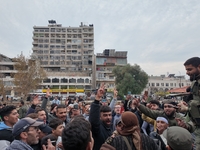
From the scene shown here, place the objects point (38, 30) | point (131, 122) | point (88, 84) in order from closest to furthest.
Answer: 1. point (131, 122)
2. point (88, 84)
3. point (38, 30)

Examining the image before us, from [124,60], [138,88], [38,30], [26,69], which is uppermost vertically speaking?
[38,30]

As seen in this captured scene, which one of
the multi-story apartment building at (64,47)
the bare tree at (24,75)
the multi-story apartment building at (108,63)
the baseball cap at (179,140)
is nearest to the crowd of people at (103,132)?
the baseball cap at (179,140)

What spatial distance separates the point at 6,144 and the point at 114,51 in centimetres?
6636

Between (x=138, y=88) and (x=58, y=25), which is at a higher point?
(x=58, y=25)

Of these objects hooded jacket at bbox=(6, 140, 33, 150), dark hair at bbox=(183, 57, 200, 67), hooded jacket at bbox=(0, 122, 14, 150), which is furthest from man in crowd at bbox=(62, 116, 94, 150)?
dark hair at bbox=(183, 57, 200, 67)

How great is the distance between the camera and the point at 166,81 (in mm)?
74625

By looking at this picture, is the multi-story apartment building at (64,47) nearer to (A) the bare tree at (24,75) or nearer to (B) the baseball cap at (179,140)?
(A) the bare tree at (24,75)

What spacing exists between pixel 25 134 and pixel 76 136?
4.29 ft

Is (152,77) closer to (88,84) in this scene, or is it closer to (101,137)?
(88,84)

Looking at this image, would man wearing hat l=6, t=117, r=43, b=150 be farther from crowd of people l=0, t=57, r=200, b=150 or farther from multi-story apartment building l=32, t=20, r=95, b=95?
multi-story apartment building l=32, t=20, r=95, b=95

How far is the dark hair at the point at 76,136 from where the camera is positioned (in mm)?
1646

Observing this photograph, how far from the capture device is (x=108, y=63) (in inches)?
2562

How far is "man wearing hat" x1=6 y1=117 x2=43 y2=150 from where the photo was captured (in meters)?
2.43

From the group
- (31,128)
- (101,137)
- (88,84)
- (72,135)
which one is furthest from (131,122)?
(88,84)
